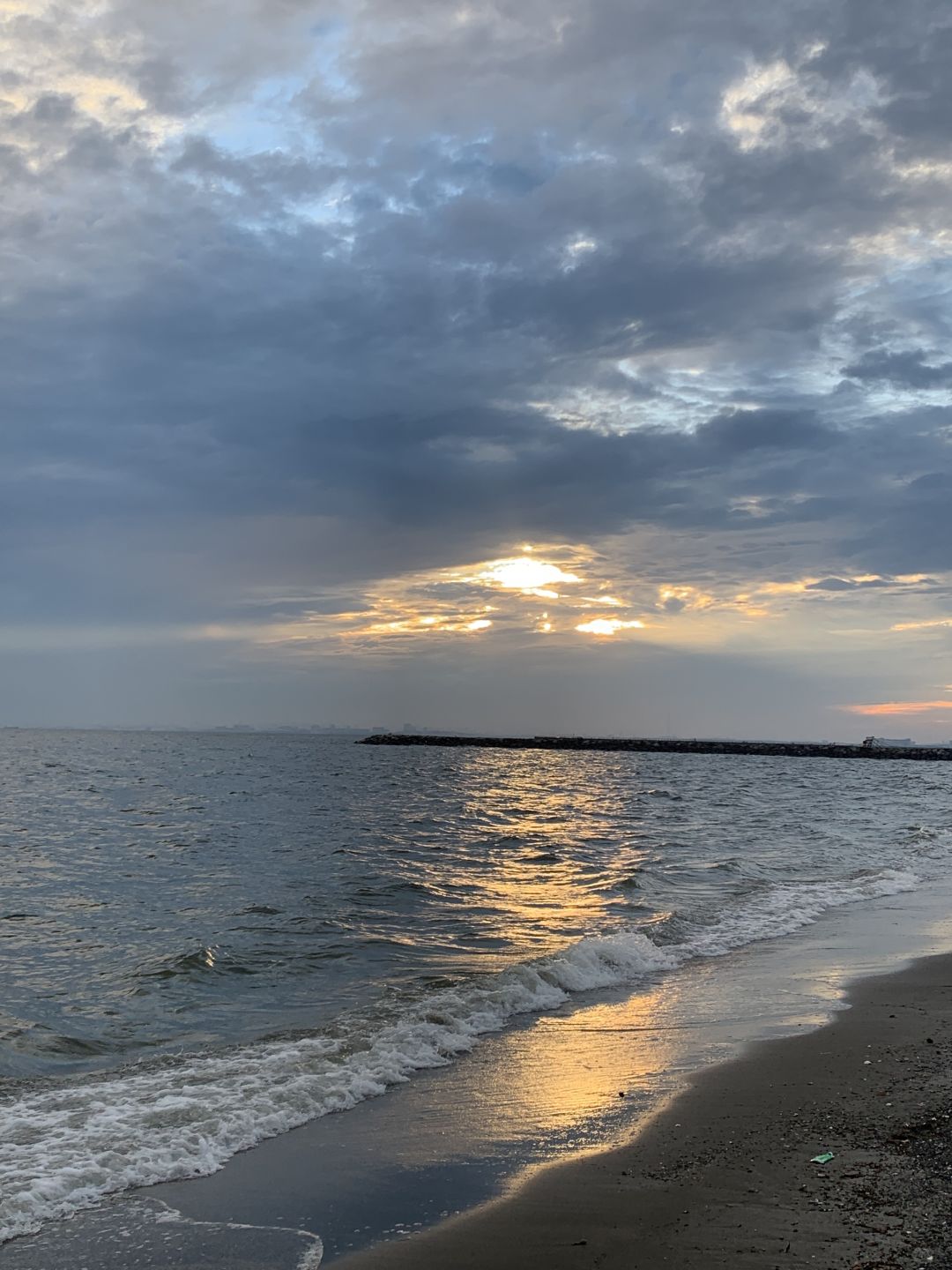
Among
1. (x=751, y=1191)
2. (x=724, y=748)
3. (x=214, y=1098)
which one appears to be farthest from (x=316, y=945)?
(x=724, y=748)

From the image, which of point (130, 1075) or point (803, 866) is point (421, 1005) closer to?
point (130, 1075)

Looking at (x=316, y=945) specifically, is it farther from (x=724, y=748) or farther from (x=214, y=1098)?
(x=724, y=748)

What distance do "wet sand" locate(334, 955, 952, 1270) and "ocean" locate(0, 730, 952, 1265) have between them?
65 cm

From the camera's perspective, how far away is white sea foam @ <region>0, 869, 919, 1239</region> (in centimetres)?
607

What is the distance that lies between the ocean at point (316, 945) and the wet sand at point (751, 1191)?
0.65 m

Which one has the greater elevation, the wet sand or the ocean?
the wet sand

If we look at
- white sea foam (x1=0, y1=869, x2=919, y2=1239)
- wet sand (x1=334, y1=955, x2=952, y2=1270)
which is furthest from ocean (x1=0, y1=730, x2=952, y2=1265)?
wet sand (x1=334, y1=955, x2=952, y2=1270)

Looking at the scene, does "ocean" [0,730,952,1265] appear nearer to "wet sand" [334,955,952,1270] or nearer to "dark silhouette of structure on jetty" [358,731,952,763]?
"wet sand" [334,955,952,1270]

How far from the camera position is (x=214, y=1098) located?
24.7 feet

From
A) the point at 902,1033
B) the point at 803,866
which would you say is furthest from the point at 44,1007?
the point at 803,866

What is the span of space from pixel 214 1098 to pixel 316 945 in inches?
271

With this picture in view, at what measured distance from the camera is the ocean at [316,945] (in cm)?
722

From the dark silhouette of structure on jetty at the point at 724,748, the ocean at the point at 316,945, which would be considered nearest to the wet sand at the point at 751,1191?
the ocean at the point at 316,945

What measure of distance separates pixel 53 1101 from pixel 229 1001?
3.67 m
